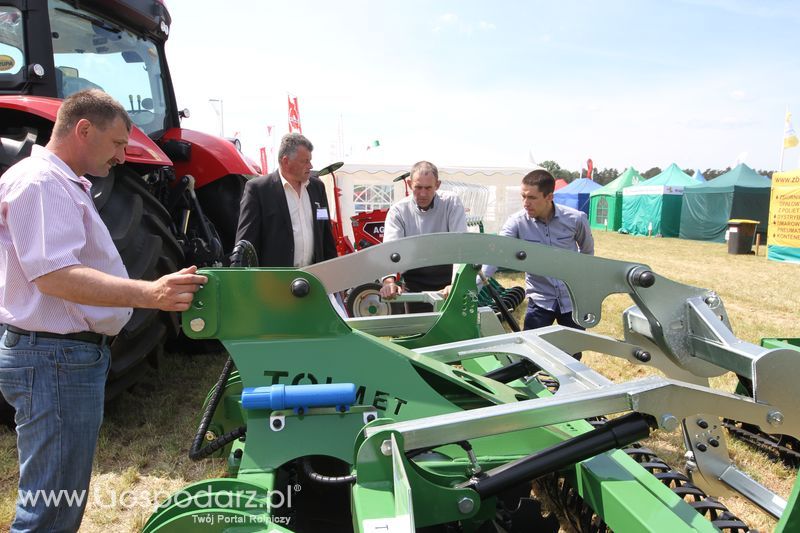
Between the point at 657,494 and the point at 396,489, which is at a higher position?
the point at 396,489

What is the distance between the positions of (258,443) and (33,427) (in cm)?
67

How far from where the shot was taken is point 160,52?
455cm

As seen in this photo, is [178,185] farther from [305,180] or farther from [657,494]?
[657,494]

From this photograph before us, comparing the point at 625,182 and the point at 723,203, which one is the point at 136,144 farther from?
the point at 625,182

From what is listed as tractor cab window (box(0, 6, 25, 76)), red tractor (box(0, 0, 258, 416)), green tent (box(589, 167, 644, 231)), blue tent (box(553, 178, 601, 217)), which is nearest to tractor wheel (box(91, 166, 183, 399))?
red tractor (box(0, 0, 258, 416))

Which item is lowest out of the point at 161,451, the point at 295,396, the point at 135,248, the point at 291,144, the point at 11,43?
the point at 161,451

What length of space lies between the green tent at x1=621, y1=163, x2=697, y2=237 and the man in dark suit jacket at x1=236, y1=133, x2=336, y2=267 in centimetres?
1943

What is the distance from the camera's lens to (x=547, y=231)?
3457 mm

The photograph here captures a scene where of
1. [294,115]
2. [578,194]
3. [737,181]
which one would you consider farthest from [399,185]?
[578,194]

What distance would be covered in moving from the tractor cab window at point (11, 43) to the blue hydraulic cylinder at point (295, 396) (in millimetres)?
2636

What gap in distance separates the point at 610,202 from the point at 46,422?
957 inches

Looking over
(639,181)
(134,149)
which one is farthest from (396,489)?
(639,181)

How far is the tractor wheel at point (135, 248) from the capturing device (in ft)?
8.33

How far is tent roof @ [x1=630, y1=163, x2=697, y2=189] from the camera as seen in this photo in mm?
20219
